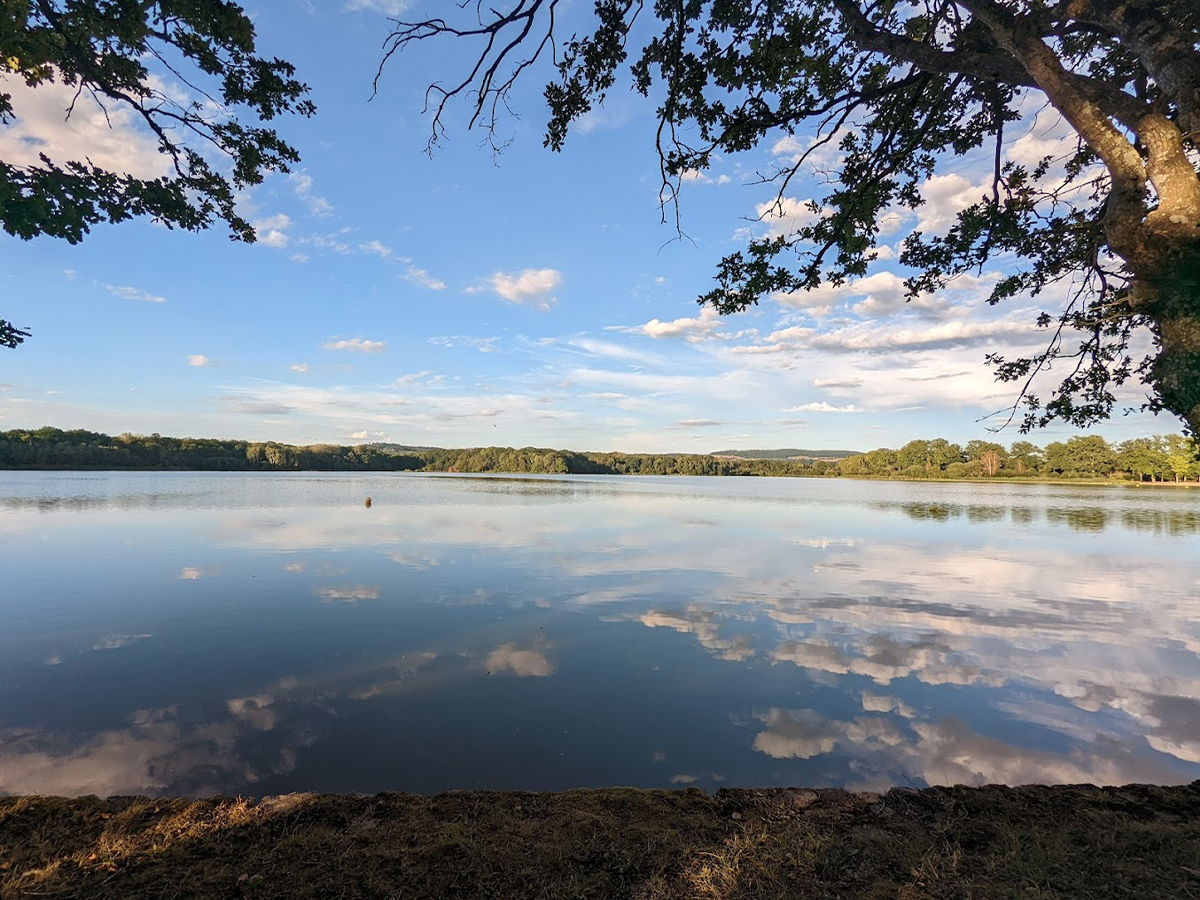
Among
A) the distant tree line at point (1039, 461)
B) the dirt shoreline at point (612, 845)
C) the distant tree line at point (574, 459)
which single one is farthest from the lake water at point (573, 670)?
the distant tree line at point (1039, 461)

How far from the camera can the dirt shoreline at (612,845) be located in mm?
2881

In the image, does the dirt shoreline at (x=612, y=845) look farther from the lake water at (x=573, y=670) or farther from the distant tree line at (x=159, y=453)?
the distant tree line at (x=159, y=453)

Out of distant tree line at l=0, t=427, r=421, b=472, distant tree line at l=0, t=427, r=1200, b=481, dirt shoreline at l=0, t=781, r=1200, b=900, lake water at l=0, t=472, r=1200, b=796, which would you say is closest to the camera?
dirt shoreline at l=0, t=781, r=1200, b=900

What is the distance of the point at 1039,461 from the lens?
103938mm

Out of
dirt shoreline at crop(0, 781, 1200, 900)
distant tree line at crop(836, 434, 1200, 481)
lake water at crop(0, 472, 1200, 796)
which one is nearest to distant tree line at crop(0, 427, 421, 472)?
lake water at crop(0, 472, 1200, 796)

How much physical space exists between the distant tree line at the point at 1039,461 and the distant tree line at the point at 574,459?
0.19 metres

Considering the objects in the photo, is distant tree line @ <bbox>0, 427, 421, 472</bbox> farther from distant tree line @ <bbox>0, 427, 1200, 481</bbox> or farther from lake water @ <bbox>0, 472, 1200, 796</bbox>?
lake water @ <bbox>0, 472, 1200, 796</bbox>

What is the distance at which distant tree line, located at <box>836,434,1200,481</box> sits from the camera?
89312 mm

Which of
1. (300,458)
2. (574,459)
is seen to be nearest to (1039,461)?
(574,459)

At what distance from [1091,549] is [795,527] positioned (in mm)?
10982

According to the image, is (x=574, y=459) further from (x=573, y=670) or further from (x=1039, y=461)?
(x=573, y=670)

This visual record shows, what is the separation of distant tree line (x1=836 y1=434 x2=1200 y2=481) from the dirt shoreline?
98.8m

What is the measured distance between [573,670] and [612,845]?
402cm

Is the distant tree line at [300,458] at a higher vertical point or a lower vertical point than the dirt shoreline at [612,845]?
higher
